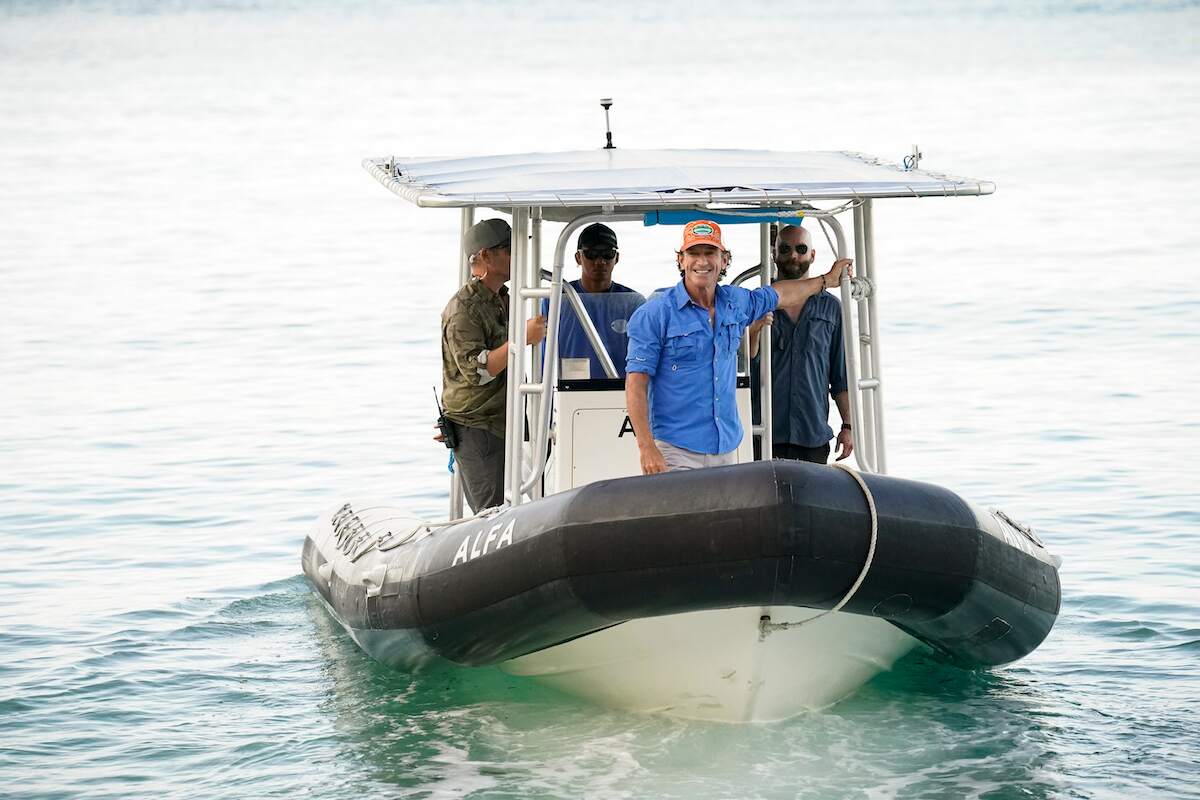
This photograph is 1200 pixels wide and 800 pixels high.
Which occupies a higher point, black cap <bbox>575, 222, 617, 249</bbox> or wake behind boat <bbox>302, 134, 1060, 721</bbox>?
black cap <bbox>575, 222, 617, 249</bbox>

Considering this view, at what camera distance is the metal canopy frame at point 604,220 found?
5980 millimetres

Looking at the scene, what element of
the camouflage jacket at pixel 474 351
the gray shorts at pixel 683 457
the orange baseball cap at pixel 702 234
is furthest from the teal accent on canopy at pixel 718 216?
the camouflage jacket at pixel 474 351

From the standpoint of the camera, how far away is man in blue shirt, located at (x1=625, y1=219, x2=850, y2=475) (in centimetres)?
597

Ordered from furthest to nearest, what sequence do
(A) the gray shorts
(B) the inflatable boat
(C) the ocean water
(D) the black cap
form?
(D) the black cap < (C) the ocean water < (A) the gray shorts < (B) the inflatable boat

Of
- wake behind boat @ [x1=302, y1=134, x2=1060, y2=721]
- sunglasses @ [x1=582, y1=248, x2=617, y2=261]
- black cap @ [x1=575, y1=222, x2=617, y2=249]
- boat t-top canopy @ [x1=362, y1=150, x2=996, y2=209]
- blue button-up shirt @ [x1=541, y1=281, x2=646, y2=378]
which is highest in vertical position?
boat t-top canopy @ [x1=362, y1=150, x2=996, y2=209]

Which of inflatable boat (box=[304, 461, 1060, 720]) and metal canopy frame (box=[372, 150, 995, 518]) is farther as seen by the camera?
metal canopy frame (box=[372, 150, 995, 518])

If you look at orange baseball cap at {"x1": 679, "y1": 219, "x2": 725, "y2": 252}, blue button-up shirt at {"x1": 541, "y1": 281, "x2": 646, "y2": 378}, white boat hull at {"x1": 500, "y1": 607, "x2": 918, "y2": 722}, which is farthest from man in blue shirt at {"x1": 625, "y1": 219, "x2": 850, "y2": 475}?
blue button-up shirt at {"x1": 541, "y1": 281, "x2": 646, "y2": 378}

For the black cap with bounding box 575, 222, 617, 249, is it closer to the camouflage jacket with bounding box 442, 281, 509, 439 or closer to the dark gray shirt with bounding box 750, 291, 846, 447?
the camouflage jacket with bounding box 442, 281, 509, 439

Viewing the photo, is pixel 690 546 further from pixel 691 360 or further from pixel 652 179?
pixel 652 179

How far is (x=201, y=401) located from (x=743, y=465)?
9.00 meters

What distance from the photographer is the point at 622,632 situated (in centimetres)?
610

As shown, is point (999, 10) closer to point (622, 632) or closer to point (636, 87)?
point (636, 87)

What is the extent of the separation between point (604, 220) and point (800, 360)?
978mm

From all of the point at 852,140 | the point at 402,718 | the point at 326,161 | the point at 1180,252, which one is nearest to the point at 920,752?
the point at 402,718
